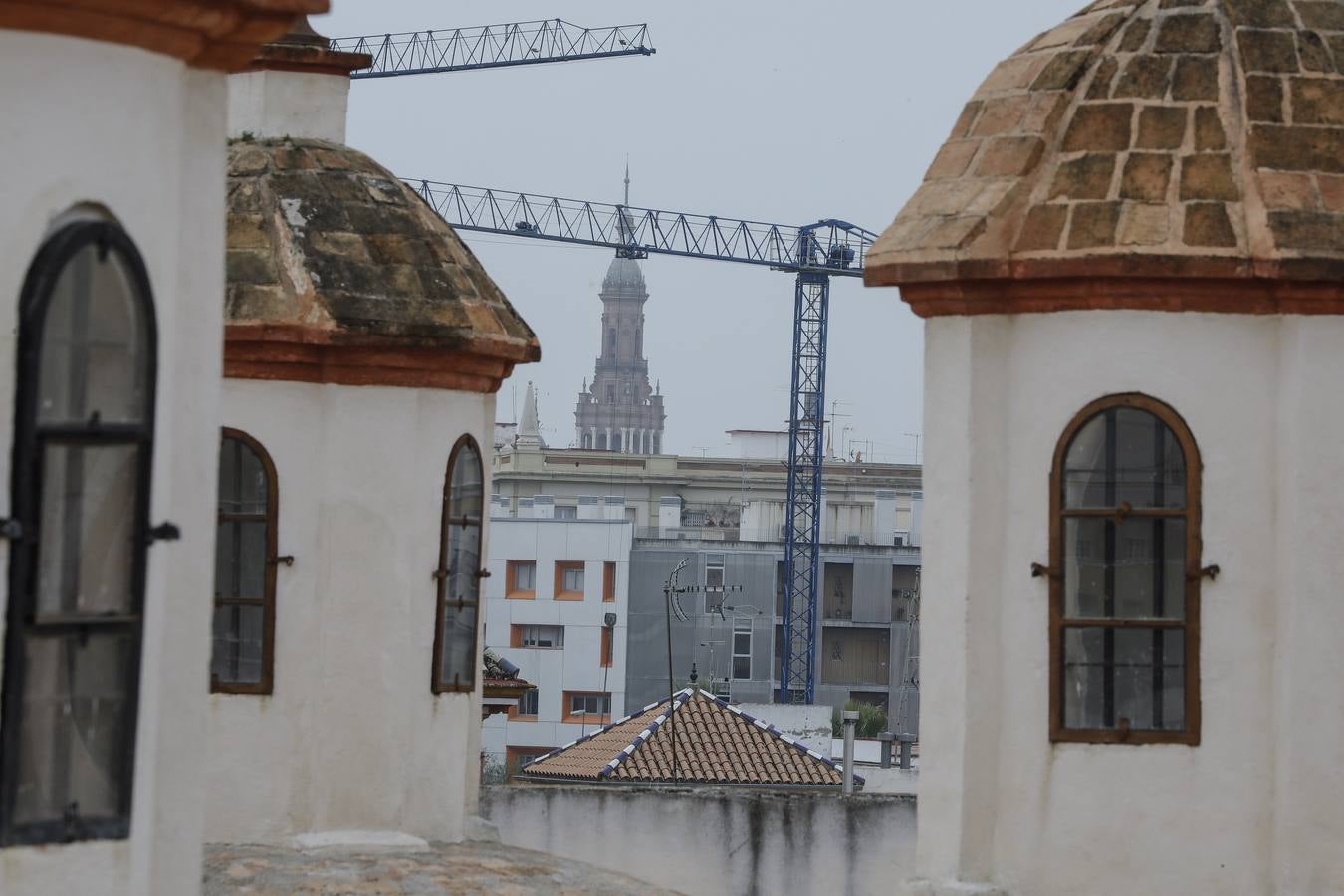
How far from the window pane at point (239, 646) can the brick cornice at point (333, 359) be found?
141 centimetres

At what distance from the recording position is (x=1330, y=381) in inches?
502

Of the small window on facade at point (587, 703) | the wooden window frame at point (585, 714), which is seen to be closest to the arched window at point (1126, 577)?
Result: the wooden window frame at point (585, 714)

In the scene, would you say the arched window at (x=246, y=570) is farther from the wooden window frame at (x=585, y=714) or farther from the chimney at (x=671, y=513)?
the chimney at (x=671, y=513)

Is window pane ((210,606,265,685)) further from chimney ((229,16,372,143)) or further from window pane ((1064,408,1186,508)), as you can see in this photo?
window pane ((1064,408,1186,508))

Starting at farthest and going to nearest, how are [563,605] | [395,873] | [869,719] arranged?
[563,605]
[869,719]
[395,873]

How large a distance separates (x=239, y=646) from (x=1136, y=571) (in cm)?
562

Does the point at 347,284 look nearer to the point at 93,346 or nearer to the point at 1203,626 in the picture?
the point at 1203,626

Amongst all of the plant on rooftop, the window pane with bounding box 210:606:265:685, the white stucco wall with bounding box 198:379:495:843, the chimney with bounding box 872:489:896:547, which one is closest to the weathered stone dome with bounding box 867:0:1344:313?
the white stucco wall with bounding box 198:379:495:843

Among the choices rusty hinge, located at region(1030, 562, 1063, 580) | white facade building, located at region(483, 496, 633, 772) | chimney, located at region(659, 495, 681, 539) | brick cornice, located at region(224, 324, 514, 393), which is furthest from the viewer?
chimney, located at region(659, 495, 681, 539)

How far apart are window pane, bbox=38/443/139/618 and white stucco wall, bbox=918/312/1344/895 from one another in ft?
18.4

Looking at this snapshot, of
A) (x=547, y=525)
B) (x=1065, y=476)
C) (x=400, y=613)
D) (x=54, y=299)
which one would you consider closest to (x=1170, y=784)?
(x=1065, y=476)

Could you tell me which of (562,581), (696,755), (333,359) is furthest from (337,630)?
(562,581)

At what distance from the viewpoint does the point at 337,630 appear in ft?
51.9

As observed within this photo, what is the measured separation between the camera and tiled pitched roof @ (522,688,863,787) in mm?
30000
